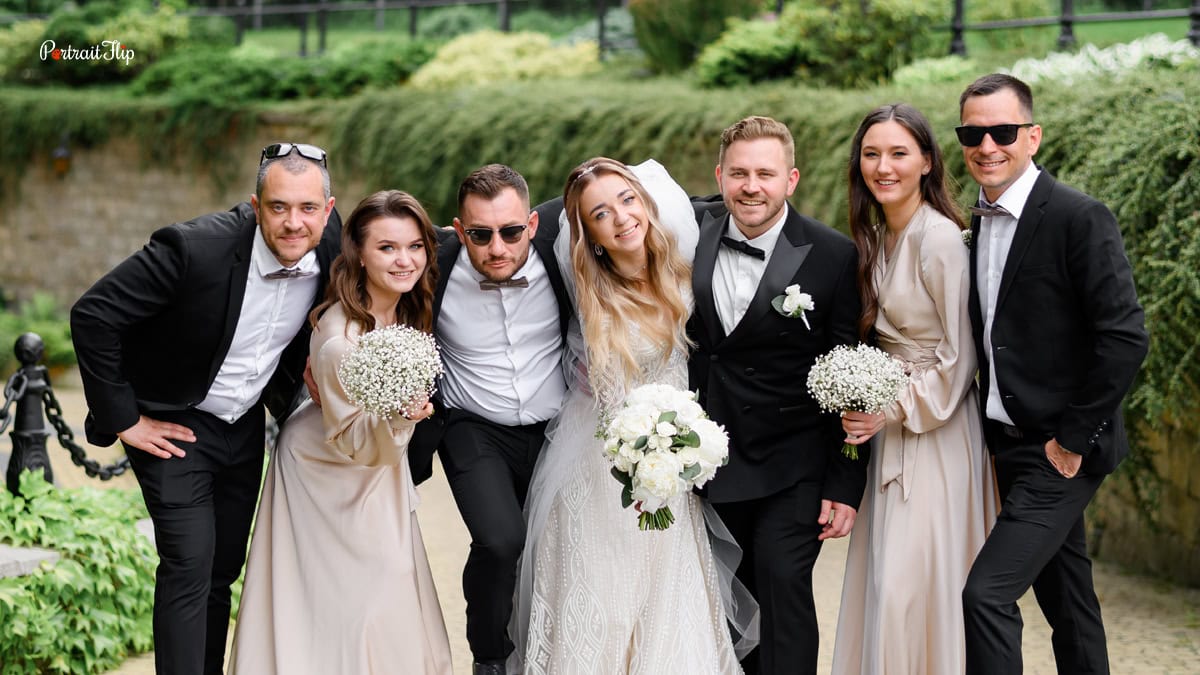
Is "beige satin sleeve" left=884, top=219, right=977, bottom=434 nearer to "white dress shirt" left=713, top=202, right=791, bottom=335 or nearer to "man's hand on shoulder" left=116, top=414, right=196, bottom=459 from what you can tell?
"white dress shirt" left=713, top=202, right=791, bottom=335

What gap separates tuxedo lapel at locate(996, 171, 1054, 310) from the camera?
4203 mm

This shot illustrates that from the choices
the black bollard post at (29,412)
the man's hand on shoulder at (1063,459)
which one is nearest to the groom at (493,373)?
the man's hand on shoulder at (1063,459)

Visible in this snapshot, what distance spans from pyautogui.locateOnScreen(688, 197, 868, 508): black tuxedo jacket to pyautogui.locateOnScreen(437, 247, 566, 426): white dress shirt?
590 mm

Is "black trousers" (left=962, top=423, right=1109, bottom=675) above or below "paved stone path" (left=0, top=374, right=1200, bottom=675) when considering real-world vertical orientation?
above

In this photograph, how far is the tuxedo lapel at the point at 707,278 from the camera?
14.9ft

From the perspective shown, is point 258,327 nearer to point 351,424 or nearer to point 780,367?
point 351,424

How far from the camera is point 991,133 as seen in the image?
14.0 feet

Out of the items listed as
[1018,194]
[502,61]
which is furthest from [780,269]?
[502,61]

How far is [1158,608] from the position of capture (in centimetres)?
696

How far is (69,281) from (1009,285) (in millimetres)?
16263

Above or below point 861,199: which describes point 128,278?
below

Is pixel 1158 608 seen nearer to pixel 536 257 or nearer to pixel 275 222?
pixel 536 257

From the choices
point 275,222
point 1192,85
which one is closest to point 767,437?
point 275,222

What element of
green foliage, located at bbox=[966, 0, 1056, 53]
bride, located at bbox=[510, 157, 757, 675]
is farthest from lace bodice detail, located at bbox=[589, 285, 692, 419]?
green foliage, located at bbox=[966, 0, 1056, 53]
